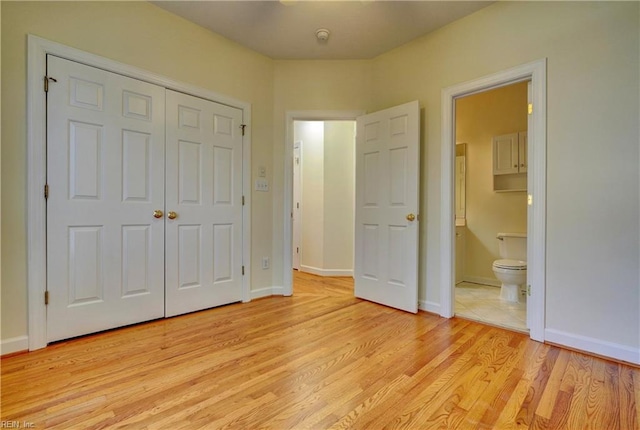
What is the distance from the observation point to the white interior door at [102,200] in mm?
2025

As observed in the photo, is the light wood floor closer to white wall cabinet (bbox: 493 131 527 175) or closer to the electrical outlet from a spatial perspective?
the electrical outlet

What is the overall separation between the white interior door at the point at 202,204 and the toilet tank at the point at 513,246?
2992 mm

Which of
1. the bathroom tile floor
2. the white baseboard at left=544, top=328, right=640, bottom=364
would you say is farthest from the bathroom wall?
the white baseboard at left=544, top=328, right=640, bottom=364

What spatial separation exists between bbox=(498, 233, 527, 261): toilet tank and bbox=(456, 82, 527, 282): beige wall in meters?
0.19

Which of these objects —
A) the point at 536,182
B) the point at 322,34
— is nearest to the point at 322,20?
the point at 322,34

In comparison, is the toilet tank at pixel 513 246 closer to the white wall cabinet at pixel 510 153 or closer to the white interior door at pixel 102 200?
the white wall cabinet at pixel 510 153

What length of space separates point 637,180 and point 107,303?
3547mm

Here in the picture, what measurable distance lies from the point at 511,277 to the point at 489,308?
430 mm

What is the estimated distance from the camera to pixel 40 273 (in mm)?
1958

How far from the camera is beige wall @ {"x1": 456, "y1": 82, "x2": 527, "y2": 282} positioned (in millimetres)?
3676

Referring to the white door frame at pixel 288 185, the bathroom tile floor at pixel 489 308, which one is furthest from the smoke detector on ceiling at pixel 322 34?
the bathroom tile floor at pixel 489 308

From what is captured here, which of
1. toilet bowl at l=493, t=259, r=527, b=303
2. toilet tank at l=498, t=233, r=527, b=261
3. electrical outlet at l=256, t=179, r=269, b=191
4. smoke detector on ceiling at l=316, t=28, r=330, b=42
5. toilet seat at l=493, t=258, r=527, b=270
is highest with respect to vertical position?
smoke detector on ceiling at l=316, t=28, r=330, b=42

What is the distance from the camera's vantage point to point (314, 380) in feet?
5.31

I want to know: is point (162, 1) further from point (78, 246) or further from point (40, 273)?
point (40, 273)
